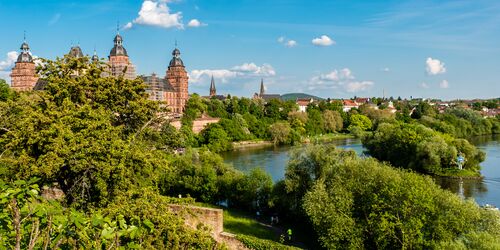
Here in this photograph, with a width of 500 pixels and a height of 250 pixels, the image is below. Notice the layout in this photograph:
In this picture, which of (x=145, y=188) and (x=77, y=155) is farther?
(x=77, y=155)

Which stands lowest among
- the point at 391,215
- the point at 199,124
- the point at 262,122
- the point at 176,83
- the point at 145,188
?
the point at 391,215

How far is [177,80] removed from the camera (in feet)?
281

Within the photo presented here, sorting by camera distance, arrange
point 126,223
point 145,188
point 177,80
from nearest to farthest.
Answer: point 126,223, point 145,188, point 177,80

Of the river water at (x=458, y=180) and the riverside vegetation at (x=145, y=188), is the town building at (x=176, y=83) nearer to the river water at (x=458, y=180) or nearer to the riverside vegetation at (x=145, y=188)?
the river water at (x=458, y=180)

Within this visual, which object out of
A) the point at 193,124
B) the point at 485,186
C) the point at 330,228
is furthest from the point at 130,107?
the point at 193,124

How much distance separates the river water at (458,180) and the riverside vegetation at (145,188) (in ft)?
14.2

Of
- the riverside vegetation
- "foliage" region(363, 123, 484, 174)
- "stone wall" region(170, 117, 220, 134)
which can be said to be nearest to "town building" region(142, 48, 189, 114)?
"stone wall" region(170, 117, 220, 134)

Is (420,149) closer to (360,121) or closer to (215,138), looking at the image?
(215,138)

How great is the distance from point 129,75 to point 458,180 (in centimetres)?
5508

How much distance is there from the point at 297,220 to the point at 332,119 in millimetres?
66431

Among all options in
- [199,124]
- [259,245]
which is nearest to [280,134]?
[199,124]

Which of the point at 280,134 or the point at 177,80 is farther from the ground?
the point at 177,80

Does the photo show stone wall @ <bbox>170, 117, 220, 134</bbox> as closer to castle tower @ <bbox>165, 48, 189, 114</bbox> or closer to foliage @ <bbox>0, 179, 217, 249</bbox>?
castle tower @ <bbox>165, 48, 189, 114</bbox>

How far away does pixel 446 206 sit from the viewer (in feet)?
52.5
